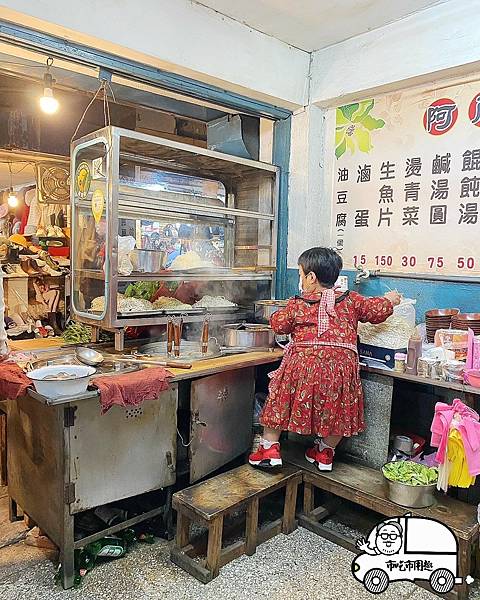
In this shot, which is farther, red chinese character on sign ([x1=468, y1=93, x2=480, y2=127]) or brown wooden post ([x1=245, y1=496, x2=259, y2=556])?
red chinese character on sign ([x1=468, y1=93, x2=480, y2=127])

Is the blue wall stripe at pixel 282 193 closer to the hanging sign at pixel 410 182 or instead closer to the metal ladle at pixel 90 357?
the hanging sign at pixel 410 182

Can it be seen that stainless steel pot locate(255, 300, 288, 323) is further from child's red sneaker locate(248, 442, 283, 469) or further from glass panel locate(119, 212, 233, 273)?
child's red sneaker locate(248, 442, 283, 469)

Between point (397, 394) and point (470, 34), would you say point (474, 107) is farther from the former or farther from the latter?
point (397, 394)

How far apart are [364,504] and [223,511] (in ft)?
2.65

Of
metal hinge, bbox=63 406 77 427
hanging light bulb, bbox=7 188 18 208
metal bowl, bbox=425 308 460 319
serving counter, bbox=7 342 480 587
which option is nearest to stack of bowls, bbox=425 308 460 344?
metal bowl, bbox=425 308 460 319

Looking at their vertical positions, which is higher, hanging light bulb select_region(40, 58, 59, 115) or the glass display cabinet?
hanging light bulb select_region(40, 58, 59, 115)

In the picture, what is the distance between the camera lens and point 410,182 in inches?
135

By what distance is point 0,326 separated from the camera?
2596mm

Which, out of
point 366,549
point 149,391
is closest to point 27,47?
point 149,391

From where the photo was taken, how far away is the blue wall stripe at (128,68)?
2744 mm

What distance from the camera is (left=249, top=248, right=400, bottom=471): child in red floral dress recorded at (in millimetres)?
2943

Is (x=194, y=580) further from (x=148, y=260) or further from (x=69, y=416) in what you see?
(x=148, y=260)

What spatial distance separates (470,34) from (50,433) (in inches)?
130

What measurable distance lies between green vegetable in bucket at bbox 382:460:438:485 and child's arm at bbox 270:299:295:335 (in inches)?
38.5
